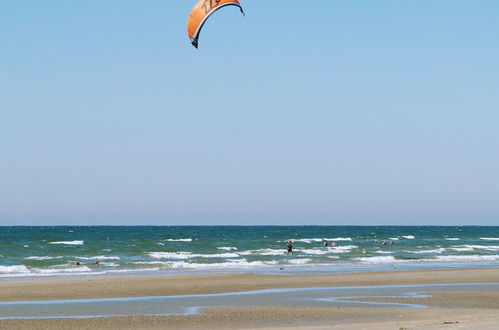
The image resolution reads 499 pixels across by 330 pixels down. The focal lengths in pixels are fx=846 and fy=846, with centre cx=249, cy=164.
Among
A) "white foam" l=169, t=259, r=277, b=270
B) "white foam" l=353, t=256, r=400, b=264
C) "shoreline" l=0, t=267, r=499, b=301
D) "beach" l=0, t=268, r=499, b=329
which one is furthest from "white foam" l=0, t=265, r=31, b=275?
"white foam" l=353, t=256, r=400, b=264

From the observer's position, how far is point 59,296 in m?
23.4

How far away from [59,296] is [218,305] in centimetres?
501

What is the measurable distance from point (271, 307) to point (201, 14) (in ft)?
25.1

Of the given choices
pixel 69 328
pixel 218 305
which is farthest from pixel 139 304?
pixel 69 328

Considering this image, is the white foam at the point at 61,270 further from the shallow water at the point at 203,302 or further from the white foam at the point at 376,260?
the white foam at the point at 376,260

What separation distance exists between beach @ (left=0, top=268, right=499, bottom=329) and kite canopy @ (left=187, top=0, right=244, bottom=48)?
588 centimetres

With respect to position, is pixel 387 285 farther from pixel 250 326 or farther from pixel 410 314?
pixel 250 326

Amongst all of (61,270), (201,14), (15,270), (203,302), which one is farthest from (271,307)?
(15,270)

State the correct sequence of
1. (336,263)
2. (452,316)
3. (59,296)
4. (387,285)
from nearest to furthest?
(452,316)
(59,296)
(387,285)
(336,263)

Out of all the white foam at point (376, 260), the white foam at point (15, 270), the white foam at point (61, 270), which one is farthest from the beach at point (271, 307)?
the white foam at point (376, 260)

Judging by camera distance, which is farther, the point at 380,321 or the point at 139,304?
the point at 139,304

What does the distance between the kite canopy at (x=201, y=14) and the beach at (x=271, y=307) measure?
231 inches

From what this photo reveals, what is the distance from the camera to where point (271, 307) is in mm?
20625

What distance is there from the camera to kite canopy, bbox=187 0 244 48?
16.6 metres
